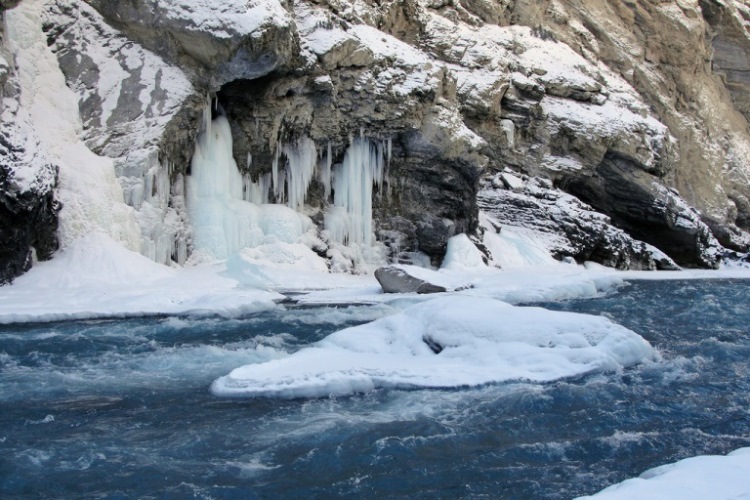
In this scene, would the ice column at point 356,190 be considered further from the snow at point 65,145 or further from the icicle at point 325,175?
the snow at point 65,145

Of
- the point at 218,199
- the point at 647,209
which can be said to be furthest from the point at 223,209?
the point at 647,209

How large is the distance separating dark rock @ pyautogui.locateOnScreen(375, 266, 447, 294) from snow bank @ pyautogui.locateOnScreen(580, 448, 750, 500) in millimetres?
14172

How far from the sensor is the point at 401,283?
64.6 feet

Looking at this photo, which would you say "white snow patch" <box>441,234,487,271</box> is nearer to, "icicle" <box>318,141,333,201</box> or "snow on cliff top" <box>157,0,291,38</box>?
"icicle" <box>318,141,333,201</box>

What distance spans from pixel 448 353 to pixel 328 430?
10.3 feet

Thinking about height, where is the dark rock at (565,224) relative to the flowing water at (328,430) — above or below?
above

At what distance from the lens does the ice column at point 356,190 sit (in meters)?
25.7

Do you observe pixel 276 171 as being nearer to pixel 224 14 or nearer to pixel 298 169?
pixel 298 169

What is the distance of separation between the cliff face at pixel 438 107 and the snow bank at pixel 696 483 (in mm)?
16872

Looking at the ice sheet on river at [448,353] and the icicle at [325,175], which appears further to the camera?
the icicle at [325,175]

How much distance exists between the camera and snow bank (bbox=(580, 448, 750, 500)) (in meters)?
4.42

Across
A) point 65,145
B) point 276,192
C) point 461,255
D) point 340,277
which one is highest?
point 65,145

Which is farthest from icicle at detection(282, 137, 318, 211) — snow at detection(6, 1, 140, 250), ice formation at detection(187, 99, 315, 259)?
snow at detection(6, 1, 140, 250)

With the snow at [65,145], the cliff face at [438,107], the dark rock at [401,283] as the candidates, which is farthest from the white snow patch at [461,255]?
the snow at [65,145]
